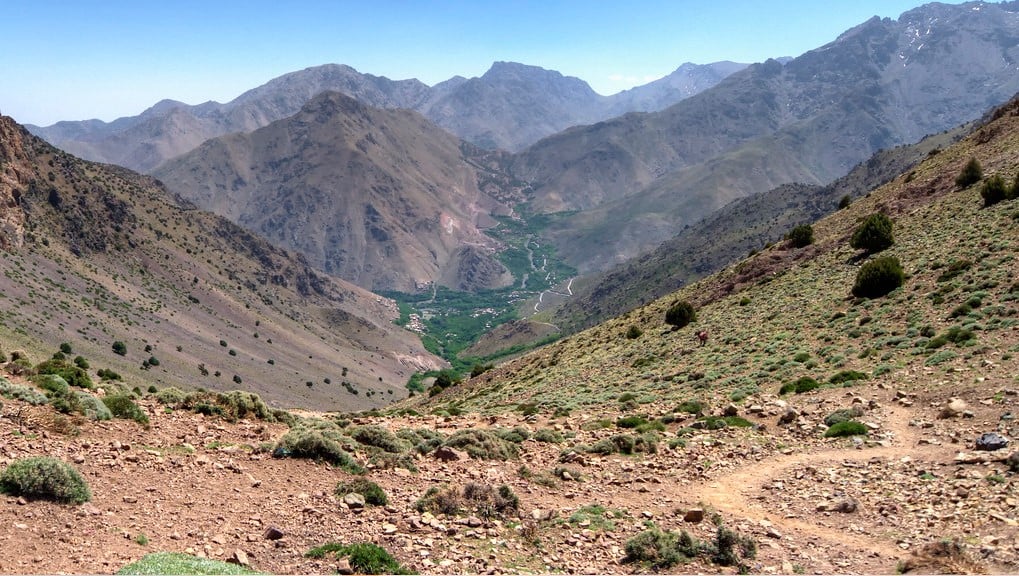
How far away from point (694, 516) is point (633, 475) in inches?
148

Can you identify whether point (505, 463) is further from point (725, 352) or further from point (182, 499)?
point (725, 352)

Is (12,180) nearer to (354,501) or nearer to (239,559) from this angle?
(354,501)

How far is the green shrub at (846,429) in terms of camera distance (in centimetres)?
1986

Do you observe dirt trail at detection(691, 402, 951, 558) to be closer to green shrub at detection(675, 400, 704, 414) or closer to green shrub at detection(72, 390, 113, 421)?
green shrub at detection(675, 400, 704, 414)

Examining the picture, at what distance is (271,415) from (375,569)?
45.9 feet

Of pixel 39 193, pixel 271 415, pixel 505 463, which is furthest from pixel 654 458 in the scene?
pixel 39 193

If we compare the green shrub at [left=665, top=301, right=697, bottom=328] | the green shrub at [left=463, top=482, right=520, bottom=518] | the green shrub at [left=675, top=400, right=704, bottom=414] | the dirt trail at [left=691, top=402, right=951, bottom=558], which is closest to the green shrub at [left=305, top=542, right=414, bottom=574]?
the green shrub at [left=463, top=482, right=520, bottom=518]

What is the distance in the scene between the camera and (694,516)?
15047 mm

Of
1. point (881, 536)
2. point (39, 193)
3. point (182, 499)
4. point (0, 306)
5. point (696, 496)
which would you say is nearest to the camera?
point (881, 536)

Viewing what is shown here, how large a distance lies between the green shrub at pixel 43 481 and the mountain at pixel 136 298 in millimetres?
72748

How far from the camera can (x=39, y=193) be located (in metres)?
145

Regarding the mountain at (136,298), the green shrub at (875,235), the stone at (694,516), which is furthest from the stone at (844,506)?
the mountain at (136,298)

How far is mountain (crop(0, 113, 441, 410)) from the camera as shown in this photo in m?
104

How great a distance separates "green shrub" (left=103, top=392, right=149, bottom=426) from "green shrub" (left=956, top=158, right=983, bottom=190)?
181ft
